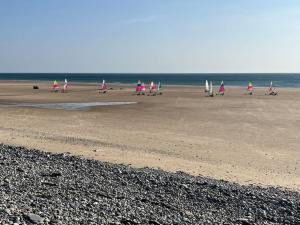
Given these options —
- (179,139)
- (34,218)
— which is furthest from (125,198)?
(179,139)

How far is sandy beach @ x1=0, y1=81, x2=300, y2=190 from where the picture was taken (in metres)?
15.1

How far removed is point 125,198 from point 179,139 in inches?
418

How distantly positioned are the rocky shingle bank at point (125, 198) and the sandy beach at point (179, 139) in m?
1.72

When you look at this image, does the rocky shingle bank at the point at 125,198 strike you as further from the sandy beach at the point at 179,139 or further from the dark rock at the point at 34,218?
the sandy beach at the point at 179,139

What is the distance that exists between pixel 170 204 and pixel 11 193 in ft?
10.4

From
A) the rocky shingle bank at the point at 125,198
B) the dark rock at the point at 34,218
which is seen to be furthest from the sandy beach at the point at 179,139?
the dark rock at the point at 34,218

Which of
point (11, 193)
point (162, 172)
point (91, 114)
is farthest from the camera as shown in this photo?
point (91, 114)

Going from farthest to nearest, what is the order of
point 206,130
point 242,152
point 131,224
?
point 206,130, point 242,152, point 131,224

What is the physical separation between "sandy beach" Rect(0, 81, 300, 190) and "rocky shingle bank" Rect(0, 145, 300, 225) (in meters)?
1.72

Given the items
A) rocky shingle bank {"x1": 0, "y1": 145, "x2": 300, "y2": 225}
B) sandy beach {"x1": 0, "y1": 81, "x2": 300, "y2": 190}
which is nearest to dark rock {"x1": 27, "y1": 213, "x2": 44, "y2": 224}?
rocky shingle bank {"x1": 0, "y1": 145, "x2": 300, "y2": 225}

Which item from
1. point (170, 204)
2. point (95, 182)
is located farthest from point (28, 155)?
point (170, 204)

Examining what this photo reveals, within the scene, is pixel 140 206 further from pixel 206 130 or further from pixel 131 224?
pixel 206 130

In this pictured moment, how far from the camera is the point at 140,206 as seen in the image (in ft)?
32.7

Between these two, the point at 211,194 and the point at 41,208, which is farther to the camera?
the point at 211,194
